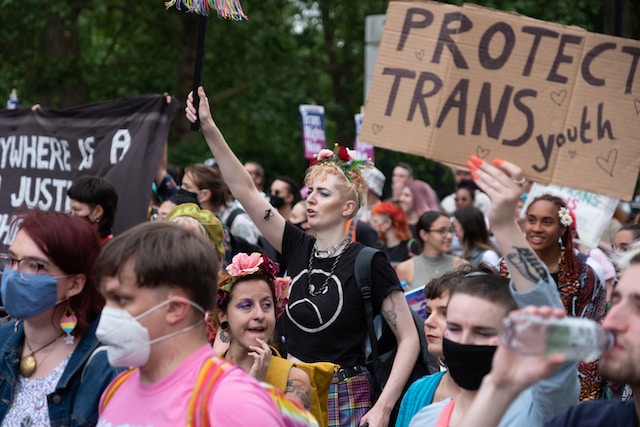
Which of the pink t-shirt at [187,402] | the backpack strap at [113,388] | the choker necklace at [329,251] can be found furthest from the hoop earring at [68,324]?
the choker necklace at [329,251]

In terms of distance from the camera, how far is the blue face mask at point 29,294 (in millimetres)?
3307

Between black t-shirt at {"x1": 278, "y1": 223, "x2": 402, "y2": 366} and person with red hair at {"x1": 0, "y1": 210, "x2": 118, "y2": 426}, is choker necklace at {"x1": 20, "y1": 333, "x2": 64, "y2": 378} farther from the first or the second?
black t-shirt at {"x1": 278, "y1": 223, "x2": 402, "y2": 366}

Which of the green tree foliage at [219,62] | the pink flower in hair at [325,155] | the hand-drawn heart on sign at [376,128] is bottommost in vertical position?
the green tree foliage at [219,62]

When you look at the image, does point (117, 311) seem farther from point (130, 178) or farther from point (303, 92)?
point (303, 92)

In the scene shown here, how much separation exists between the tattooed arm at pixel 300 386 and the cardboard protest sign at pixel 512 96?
1056 mm

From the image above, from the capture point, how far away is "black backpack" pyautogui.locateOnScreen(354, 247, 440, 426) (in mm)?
4621

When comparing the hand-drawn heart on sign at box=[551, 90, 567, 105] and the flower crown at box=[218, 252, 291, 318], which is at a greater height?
the hand-drawn heart on sign at box=[551, 90, 567, 105]

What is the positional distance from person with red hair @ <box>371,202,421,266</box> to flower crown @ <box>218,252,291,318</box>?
5476 millimetres

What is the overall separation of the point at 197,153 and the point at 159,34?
403cm

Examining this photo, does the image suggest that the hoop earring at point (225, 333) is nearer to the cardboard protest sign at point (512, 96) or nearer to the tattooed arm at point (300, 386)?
the tattooed arm at point (300, 386)

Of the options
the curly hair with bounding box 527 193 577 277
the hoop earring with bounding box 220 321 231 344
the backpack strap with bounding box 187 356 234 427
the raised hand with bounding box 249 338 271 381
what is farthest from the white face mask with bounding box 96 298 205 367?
the curly hair with bounding box 527 193 577 277

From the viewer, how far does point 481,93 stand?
12.5ft

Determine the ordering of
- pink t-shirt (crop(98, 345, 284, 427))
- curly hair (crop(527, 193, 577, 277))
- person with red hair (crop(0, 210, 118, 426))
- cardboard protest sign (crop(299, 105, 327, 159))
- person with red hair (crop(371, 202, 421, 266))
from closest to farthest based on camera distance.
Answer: pink t-shirt (crop(98, 345, 284, 427)), person with red hair (crop(0, 210, 118, 426)), curly hair (crop(527, 193, 577, 277)), person with red hair (crop(371, 202, 421, 266)), cardboard protest sign (crop(299, 105, 327, 159))

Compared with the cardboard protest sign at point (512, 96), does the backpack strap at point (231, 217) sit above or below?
below
